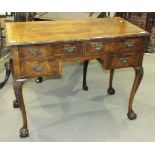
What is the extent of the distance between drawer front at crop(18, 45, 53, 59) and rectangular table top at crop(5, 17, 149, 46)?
1.6 inches

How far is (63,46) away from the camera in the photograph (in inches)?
63.1

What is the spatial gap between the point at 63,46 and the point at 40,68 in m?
0.21

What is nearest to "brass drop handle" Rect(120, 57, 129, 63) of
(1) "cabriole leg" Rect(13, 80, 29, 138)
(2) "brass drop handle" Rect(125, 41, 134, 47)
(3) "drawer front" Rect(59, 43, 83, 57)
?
(2) "brass drop handle" Rect(125, 41, 134, 47)

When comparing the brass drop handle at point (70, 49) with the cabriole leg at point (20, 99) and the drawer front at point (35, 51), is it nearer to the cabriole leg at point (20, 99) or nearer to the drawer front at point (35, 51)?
the drawer front at point (35, 51)

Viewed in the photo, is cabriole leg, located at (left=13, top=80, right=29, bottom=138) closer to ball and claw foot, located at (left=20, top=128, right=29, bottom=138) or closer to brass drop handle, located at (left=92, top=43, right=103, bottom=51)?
ball and claw foot, located at (left=20, top=128, right=29, bottom=138)

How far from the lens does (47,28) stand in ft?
5.85

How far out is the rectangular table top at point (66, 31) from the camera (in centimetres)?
157

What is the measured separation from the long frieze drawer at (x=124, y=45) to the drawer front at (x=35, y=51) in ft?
1.35

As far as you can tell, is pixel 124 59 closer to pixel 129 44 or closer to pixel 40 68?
pixel 129 44
